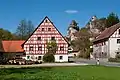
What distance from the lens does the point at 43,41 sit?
262 ft

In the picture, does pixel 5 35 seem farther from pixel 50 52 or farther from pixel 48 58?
pixel 48 58

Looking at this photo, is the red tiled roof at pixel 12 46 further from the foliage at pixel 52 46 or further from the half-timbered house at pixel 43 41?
the foliage at pixel 52 46

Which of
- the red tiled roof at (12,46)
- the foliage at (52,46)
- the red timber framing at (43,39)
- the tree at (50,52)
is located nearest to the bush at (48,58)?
the tree at (50,52)

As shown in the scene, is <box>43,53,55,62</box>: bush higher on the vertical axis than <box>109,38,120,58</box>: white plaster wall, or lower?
lower

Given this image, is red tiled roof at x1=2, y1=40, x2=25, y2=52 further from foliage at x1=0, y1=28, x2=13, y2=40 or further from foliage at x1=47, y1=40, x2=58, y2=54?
foliage at x1=0, y1=28, x2=13, y2=40

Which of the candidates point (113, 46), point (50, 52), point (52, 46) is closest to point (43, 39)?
point (52, 46)

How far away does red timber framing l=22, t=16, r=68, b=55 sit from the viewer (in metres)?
79.1

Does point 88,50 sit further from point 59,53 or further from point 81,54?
point 59,53

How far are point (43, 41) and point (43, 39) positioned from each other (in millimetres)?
527

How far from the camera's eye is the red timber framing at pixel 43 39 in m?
79.1

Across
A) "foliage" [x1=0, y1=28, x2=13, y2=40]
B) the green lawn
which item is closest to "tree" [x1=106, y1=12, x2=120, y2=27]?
"foliage" [x1=0, y1=28, x2=13, y2=40]

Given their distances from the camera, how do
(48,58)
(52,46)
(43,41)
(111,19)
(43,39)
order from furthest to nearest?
1. (111,19)
2. (43,41)
3. (43,39)
4. (52,46)
5. (48,58)

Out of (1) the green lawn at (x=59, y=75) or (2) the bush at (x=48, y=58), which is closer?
A: (1) the green lawn at (x=59, y=75)

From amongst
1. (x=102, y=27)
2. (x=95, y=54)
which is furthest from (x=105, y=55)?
(x=102, y=27)
